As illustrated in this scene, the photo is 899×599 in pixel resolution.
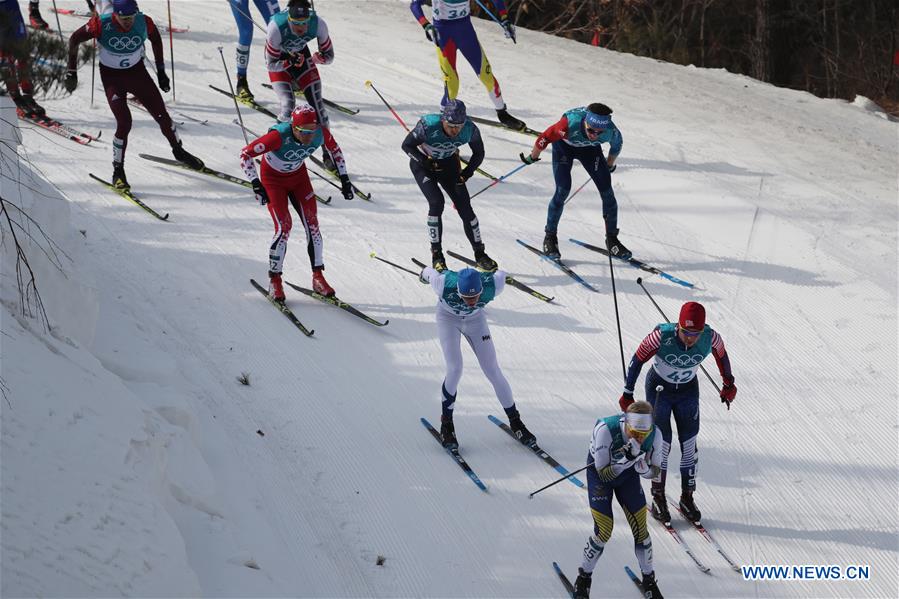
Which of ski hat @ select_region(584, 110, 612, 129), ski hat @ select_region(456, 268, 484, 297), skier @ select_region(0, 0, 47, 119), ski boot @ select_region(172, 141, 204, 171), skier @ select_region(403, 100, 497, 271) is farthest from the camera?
ski boot @ select_region(172, 141, 204, 171)

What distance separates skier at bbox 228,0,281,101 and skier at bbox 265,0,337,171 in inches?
50.7

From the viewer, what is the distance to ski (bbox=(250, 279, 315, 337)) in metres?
8.71

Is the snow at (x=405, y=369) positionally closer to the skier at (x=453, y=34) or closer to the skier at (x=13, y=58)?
the skier at (x=453, y=34)

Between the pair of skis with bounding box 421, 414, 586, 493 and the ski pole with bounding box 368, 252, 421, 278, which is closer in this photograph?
the pair of skis with bounding box 421, 414, 586, 493

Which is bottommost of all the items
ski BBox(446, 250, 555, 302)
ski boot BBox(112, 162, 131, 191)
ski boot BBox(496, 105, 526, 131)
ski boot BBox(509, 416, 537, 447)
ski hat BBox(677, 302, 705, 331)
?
ski boot BBox(509, 416, 537, 447)

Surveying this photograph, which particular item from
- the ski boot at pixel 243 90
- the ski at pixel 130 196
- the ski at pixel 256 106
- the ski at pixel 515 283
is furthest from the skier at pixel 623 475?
the ski boot at pixel 243 90

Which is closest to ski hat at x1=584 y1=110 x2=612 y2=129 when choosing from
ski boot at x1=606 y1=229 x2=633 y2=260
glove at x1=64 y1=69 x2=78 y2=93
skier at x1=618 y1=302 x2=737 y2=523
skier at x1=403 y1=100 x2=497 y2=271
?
skier at x1=403 y1=100 x2=497 y2=271

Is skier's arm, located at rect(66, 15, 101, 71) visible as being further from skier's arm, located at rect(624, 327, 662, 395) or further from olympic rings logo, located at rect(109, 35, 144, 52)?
skier's arm, located at rect(624, 327, 662, 395)

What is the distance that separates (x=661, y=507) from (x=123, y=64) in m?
6.48

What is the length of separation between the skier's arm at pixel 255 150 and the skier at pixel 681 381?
138 inches

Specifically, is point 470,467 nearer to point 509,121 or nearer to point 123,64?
point 123,64

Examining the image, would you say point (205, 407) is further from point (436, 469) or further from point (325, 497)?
point (436, 469)

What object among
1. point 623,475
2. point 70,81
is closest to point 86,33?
point 70,81

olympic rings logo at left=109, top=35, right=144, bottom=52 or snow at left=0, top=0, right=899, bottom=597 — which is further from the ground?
olympic rings logo at left=109, top=35, right=144, bottom=52
